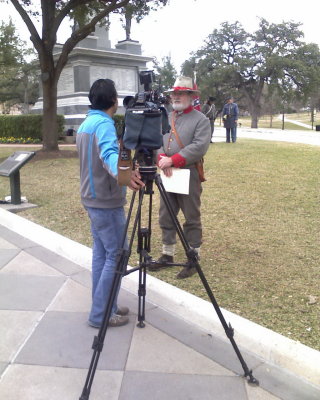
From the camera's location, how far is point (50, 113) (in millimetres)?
13805

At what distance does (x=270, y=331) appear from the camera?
3.20 metres

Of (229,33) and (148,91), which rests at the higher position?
(229,33)

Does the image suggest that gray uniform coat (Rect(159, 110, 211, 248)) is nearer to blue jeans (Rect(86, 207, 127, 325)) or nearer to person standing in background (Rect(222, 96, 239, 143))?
blue jeans (Rect(86, 207, 127, 325))

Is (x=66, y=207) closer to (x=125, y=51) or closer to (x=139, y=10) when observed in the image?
(x=139, y=10)

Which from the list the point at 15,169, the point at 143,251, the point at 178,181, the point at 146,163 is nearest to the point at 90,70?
the point at 15,169

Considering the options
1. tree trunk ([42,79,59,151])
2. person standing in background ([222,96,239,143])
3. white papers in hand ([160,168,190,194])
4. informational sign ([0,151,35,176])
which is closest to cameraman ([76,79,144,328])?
white papers in hand ([160,168,190,194])

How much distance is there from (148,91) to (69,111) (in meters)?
18.1

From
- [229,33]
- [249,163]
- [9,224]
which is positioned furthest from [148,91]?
[229,33]

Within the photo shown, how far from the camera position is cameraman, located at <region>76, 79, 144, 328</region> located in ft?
9.75

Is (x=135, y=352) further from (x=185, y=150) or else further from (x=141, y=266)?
(x=185, y=150)

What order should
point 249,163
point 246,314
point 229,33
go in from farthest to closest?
point 229,33 < point 249,163 < point 246,314

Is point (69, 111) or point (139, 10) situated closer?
point (139, 10)

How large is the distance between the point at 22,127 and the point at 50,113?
21.2 feet

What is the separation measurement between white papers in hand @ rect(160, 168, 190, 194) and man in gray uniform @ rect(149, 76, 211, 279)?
0.05 meters
